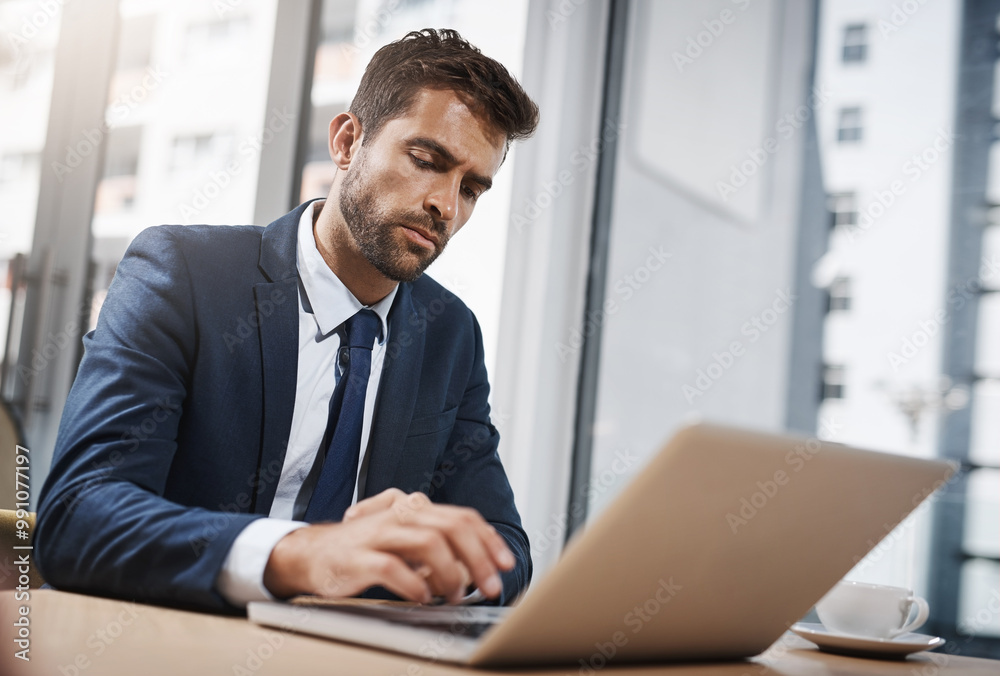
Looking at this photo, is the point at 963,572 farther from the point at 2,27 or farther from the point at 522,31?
the point at 2,27

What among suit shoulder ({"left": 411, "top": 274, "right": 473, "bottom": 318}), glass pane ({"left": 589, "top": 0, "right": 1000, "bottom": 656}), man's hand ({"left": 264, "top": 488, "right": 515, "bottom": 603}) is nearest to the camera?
man's hand ({"left": 264, "top": 488, "right": 515, "bottom": 603})

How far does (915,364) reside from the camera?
2.57 metres

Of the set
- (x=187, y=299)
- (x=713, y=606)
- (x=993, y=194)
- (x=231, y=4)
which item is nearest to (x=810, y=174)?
(x=993, y=194)

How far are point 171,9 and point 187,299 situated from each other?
1.65m

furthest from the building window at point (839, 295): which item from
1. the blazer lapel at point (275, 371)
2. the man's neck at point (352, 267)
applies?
the blazer lapel at point (275, 371)

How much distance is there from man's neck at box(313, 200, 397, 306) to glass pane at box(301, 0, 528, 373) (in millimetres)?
1331

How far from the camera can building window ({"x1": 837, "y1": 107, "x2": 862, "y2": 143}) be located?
282 centimetres

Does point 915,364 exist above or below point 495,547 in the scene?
Answer: above

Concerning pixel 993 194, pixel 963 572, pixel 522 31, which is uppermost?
pixel 522 31

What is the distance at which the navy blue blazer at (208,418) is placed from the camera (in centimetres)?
79
